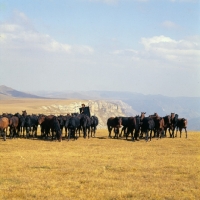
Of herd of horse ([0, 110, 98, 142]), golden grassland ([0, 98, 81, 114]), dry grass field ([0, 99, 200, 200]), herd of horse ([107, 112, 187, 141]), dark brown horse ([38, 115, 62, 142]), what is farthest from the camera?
golden grassland ([0, 98, 81, 114])

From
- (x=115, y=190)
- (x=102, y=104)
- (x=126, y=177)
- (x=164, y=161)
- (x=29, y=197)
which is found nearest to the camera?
(x=29, y=197)

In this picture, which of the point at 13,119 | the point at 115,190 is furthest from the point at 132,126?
the point at 115,190

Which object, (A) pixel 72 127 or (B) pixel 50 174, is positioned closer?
(B) pixel 50 174

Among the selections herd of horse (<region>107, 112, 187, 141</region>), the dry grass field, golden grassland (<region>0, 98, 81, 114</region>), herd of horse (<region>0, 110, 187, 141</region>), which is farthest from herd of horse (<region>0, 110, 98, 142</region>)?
golden grassland (<region>0, 98, 81, 114</region>)

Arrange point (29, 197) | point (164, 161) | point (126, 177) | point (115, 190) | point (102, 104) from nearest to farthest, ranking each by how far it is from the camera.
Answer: point (29, 197) < point (115, 190) < point (126, 177) < point (164, 161) < point (102, 104)

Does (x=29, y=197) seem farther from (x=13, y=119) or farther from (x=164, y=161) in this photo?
(x=13, y=119)

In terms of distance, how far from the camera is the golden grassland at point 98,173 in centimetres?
1309

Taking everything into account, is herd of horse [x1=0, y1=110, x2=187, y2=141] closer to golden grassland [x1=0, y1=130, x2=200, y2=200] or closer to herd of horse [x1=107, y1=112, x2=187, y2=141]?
herd of horse [x1=107, y1=112, x2=187, y2=141]

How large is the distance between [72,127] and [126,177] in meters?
16.2

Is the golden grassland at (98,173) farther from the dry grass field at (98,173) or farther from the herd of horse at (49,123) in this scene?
the herd of horse at (49,123)

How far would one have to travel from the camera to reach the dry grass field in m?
13.1

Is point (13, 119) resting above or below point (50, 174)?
above

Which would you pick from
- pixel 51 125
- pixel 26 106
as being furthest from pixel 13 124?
pixel 26 106

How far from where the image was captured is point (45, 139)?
31.8m
